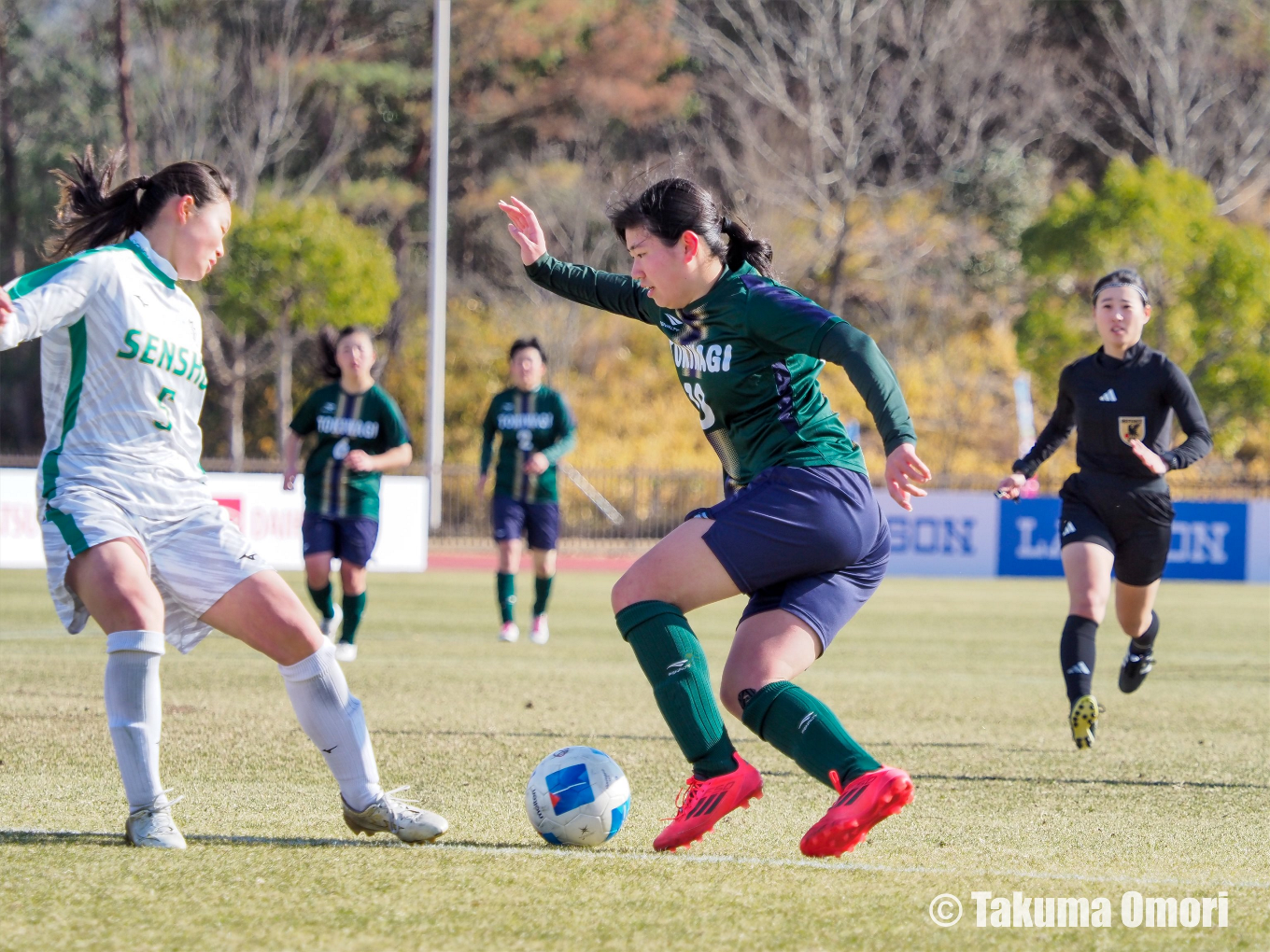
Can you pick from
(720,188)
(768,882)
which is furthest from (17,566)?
(720,188)

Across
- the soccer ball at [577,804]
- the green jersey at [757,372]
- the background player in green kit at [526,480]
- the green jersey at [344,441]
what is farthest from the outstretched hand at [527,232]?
the background player in green kit at [526,480]

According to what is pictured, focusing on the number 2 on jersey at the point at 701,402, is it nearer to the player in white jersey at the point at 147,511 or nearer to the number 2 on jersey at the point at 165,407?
the player in white jersey at the point at 147,511

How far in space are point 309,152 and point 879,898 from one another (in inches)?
1392

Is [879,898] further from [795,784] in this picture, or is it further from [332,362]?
[332,362]

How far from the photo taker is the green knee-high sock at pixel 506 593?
12.3 metres

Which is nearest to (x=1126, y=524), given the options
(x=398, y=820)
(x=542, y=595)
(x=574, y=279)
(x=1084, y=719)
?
(x=1084, y=719)

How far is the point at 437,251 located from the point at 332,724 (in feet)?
80.0

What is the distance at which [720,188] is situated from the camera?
122 ft

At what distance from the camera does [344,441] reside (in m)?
10.6

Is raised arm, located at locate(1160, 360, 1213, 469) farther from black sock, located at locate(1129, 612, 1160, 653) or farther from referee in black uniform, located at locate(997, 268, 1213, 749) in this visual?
black sock, located at locate(1129, 612, 1160, 653)

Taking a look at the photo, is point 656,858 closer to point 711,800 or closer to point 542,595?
point 711,800

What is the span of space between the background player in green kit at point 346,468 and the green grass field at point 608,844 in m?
0.67

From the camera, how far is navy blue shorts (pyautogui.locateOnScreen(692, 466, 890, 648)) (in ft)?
13.3

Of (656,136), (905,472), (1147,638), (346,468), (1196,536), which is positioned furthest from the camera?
(656,136)
